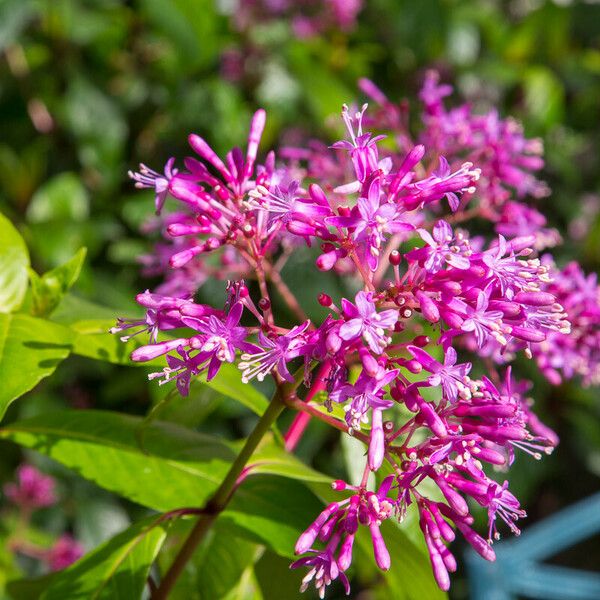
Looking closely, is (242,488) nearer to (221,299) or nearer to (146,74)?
(221,299)

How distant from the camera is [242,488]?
115 cm

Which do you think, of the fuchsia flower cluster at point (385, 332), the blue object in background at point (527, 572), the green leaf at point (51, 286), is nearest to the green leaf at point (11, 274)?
the green leaf at point (51, 286)

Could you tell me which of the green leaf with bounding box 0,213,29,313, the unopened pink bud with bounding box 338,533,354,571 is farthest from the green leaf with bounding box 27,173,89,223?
the unopened pink bud with bounding box 338,533,354,571

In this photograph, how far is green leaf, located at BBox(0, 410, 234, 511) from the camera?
1.14 m

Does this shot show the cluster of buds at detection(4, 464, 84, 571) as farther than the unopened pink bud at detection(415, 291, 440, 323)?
Yes

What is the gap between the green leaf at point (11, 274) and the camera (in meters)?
1.18

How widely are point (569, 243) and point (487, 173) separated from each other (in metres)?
1.81

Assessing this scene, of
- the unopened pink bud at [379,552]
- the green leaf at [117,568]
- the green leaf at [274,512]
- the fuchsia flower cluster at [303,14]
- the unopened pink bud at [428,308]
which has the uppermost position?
the unopened pink bud at [428,308]

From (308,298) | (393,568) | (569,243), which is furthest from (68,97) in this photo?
(393,568)

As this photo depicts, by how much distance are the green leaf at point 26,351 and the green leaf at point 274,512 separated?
31 centimetres

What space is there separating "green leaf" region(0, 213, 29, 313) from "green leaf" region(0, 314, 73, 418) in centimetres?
10

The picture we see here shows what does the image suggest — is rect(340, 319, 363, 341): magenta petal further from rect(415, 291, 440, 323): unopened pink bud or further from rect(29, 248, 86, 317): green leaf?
rect(29, 248, 86, 317): green leaf

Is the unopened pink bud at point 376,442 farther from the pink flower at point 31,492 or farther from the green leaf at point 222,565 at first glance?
the pink flower at point 31,492

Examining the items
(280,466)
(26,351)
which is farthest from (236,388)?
(26,351)
